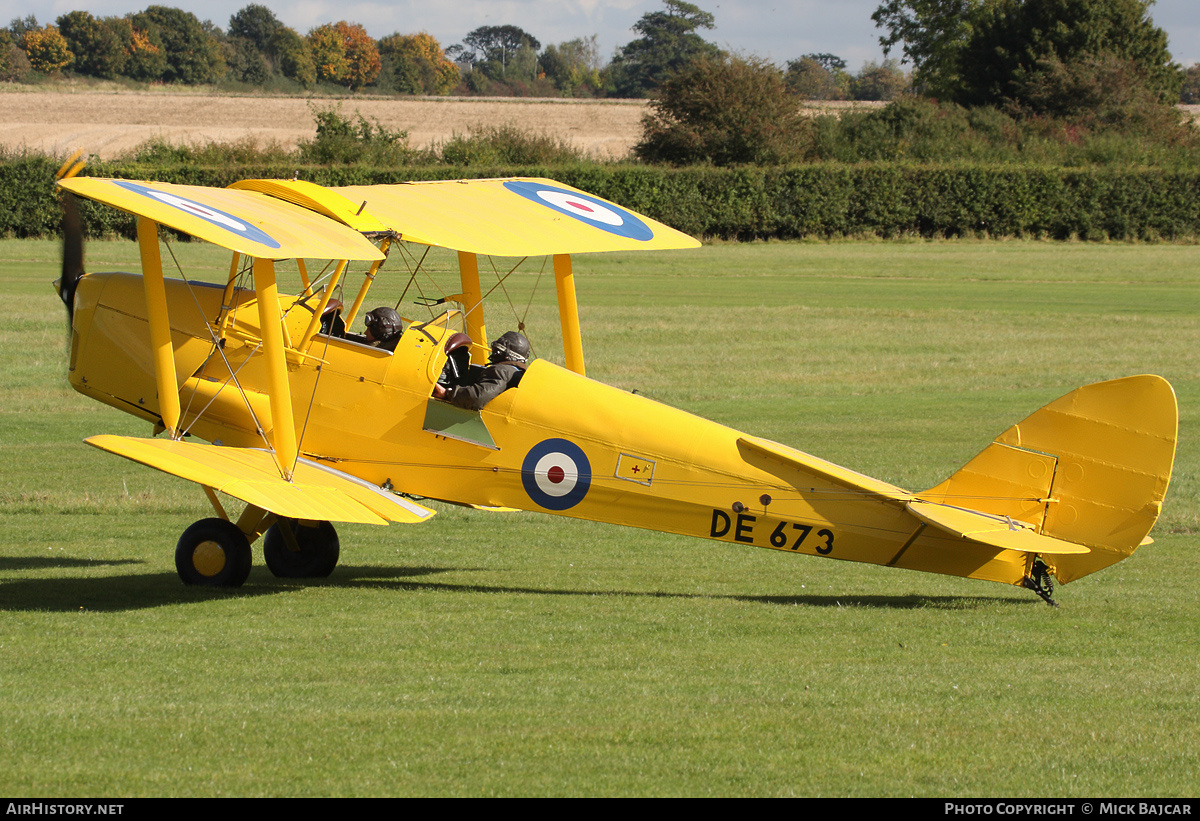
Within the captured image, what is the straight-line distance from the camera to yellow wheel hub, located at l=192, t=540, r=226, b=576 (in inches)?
333

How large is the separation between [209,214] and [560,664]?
11.4 feet

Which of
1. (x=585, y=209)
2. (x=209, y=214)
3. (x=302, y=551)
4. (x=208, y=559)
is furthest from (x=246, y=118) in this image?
(x=209, y=214)

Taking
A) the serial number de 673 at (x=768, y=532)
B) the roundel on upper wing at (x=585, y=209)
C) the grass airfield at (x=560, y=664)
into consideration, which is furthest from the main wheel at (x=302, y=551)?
the roundel on upper wing at (x=585, y=209)

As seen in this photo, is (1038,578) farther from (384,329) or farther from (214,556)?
(214,556)

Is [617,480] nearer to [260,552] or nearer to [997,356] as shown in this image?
[260,552]

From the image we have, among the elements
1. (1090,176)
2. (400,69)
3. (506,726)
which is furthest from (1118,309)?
(400,69)

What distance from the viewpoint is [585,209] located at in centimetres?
1031

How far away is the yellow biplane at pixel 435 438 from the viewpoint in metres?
7.46

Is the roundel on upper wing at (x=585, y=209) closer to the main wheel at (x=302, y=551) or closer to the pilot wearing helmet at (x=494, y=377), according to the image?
the pilot wearing helmet at (x=494, y=377)

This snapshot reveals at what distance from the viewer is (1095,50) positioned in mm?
67438

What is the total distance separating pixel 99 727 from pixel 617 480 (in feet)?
12.5

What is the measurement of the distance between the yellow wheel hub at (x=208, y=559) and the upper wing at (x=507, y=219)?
2.49m

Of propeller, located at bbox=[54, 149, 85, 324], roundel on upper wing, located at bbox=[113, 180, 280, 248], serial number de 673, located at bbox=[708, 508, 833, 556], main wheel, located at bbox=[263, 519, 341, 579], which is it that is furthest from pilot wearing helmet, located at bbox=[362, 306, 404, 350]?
serial number de 673, located at bbox=[708, 508, 833, 556]

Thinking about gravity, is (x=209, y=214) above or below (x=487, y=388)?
above
